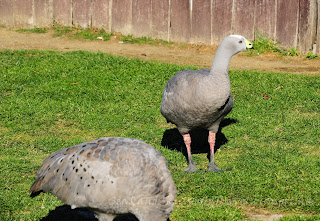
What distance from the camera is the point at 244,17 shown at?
45.9 feet

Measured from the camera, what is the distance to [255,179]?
714 cm

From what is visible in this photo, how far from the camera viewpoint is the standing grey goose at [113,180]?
4.97 meters

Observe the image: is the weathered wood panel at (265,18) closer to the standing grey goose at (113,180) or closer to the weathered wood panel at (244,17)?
the weathered wood panel at (244,17)

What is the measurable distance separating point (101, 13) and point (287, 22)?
5.43m

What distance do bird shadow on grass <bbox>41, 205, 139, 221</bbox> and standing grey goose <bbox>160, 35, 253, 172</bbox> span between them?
168 centimetres

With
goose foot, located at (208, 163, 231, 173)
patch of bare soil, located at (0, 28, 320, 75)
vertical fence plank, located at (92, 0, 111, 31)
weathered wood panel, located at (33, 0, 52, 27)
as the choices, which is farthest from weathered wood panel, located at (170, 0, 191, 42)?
goose foot, located at (208, 163, 231, 173)

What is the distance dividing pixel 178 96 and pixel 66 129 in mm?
2734

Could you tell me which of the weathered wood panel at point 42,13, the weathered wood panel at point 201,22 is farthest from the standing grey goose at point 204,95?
the weathered wood panel at point 42,13

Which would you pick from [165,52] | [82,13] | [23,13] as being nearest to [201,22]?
[165,52]

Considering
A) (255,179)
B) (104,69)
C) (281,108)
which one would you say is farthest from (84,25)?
(255,179)

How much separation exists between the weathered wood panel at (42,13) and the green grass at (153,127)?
9.68ft

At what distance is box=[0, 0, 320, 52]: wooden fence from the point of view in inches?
527

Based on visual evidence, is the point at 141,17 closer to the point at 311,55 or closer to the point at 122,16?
the point at 122,16

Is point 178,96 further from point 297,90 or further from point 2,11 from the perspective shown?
point 2,11
